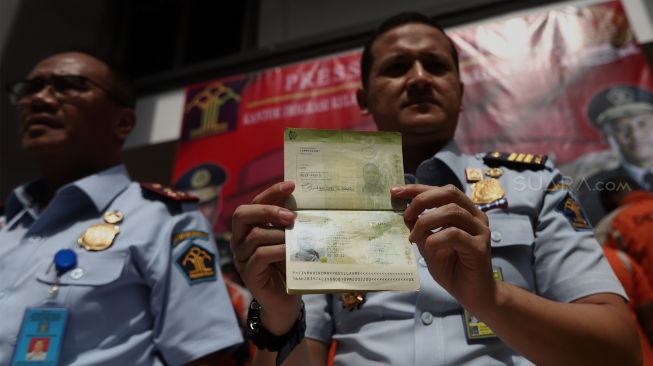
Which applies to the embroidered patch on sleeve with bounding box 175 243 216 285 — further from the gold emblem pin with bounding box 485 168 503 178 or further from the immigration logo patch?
the immigration logo patch

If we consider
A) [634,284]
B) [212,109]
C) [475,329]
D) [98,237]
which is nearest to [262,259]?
[475,329]

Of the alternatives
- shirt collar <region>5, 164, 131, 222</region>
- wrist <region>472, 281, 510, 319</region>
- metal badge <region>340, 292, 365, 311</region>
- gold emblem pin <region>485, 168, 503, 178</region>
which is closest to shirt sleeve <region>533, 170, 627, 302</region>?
gold emblem pin <region>485, 168, 503, 178</region>

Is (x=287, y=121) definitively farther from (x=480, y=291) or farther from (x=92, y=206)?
(x=480, y=291)

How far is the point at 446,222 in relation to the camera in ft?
2.35

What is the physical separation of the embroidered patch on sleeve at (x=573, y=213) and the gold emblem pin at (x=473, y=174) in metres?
0.17

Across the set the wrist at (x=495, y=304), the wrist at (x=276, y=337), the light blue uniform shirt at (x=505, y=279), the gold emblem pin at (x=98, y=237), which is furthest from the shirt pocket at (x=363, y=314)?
the gold emblem pin at (x=98, y=237)

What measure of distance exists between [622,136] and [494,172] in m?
0.95

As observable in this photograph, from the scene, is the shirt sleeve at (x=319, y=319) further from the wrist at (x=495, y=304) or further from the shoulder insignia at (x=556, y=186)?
the shoulder insignia at (x=556, y=186)

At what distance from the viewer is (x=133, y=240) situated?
131 cm

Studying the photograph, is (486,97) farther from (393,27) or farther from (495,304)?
(495,304)

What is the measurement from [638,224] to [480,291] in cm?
105

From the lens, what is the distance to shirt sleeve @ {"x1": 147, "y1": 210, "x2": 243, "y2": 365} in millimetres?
1187

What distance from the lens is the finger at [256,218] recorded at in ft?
2.46

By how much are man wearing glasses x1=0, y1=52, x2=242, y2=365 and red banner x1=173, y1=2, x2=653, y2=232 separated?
28.1 inches
